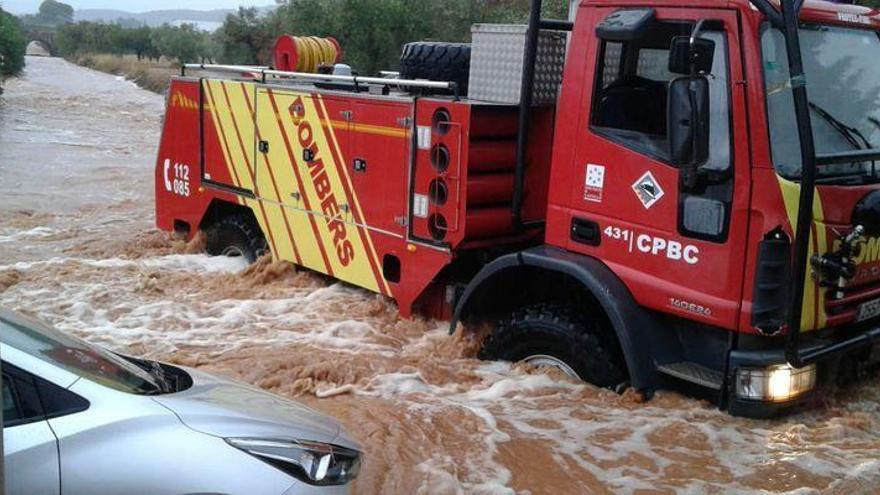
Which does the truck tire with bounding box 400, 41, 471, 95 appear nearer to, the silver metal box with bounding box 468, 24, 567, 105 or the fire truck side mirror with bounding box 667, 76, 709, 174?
the silver metal box with bounding box 468, 24, 567, 105

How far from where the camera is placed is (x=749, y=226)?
457 centimetres

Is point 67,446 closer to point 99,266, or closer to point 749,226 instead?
point 749,226

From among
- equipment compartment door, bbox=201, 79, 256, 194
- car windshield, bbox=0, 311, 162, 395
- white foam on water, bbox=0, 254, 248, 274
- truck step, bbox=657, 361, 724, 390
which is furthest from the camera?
white foam on water, bbox=0, 254, 248, 274

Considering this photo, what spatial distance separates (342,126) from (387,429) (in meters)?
2.75

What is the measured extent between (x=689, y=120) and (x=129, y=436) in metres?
2.87

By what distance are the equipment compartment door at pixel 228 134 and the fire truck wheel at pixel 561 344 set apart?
3449 mm

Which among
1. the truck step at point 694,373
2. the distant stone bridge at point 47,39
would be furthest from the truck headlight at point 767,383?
the distant stone bridge at point 47,39

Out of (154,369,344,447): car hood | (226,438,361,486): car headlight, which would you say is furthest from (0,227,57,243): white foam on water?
(226,438,361,486): car headlight

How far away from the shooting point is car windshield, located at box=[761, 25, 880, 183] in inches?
180

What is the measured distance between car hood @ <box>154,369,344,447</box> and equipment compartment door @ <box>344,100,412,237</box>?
9.69 ft

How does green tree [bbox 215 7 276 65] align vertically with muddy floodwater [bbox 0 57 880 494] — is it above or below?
above

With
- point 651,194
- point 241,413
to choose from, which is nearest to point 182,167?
point 651,194

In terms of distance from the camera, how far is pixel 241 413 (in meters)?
3.38

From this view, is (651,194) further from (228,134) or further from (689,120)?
(228,134)
